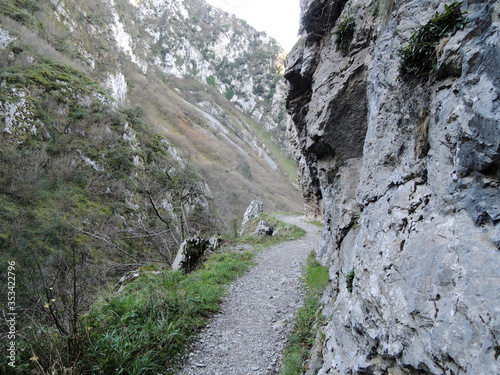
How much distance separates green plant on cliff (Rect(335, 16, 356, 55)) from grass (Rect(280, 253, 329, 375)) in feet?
21.7

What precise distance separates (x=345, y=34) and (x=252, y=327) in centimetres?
765

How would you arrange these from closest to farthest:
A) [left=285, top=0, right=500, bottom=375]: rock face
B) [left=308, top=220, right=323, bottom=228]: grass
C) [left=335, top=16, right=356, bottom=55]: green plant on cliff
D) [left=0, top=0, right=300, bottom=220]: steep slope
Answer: [left=285, top=0, right=500, bottom=375]: rock face
[left=335, top=16, right=356, bottom=55]: green plant on cliff
[left=308, top=220, right=323, bottom=228]: grass
[left=0, top=0, right=300, bottom=220]: steep slope

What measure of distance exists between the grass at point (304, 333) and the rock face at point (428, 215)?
840 millimetres

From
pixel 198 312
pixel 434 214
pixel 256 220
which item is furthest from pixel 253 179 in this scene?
pixel 434 214

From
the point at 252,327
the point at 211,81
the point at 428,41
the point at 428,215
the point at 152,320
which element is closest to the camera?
the point at 428,215

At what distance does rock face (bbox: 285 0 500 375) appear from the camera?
1879 millimetres

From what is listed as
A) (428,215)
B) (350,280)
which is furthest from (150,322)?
(428,215)

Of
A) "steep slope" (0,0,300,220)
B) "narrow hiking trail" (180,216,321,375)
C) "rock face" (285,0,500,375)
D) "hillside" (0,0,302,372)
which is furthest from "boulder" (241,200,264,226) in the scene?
"rock face" (285,0,500,375)

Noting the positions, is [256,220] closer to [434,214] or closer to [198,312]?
[198,312]

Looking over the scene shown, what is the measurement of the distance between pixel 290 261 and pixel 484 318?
374 inches

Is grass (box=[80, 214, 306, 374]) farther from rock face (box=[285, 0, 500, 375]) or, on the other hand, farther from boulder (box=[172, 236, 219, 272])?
rock face (box=[285, 0, 500, 375])

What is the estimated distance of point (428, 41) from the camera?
3.01 metres

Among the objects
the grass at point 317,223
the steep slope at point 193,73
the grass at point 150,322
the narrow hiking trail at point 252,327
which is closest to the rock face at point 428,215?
the narrow hiking trail at point 252,327

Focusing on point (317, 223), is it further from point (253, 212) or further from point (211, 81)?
point (211, 81)
